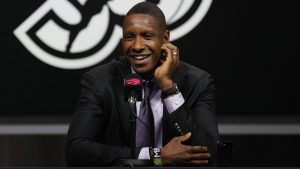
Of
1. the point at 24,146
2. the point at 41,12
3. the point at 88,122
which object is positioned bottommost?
the point at 24,146

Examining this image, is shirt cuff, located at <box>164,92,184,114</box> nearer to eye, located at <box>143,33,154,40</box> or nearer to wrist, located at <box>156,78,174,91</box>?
wrist, located at <box>156,78,174,91</box>

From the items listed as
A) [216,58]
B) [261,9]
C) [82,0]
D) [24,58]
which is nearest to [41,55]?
[24,58]

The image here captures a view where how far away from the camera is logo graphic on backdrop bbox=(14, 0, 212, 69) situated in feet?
14.7

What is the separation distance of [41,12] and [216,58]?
1.14 m

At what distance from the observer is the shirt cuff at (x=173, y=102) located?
3301 mm

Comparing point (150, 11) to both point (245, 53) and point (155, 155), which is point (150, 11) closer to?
point (155, 155)

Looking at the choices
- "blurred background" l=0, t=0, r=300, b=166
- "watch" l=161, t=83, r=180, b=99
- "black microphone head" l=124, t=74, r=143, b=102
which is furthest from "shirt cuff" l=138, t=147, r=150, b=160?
"blurred background" l=0, t=0, r=300, b=166

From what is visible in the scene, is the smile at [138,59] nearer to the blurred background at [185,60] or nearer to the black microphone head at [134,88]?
the black microphone head at [134,88]

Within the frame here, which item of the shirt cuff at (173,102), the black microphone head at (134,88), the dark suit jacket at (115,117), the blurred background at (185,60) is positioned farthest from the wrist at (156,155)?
the blurred background at (185,60)

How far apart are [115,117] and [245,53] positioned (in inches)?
54.2

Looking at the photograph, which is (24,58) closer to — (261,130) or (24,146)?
(24,146)

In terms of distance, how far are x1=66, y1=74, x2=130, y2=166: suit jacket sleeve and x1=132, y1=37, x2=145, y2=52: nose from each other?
0.88ft

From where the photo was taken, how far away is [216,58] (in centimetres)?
450

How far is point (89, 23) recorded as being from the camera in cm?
449
